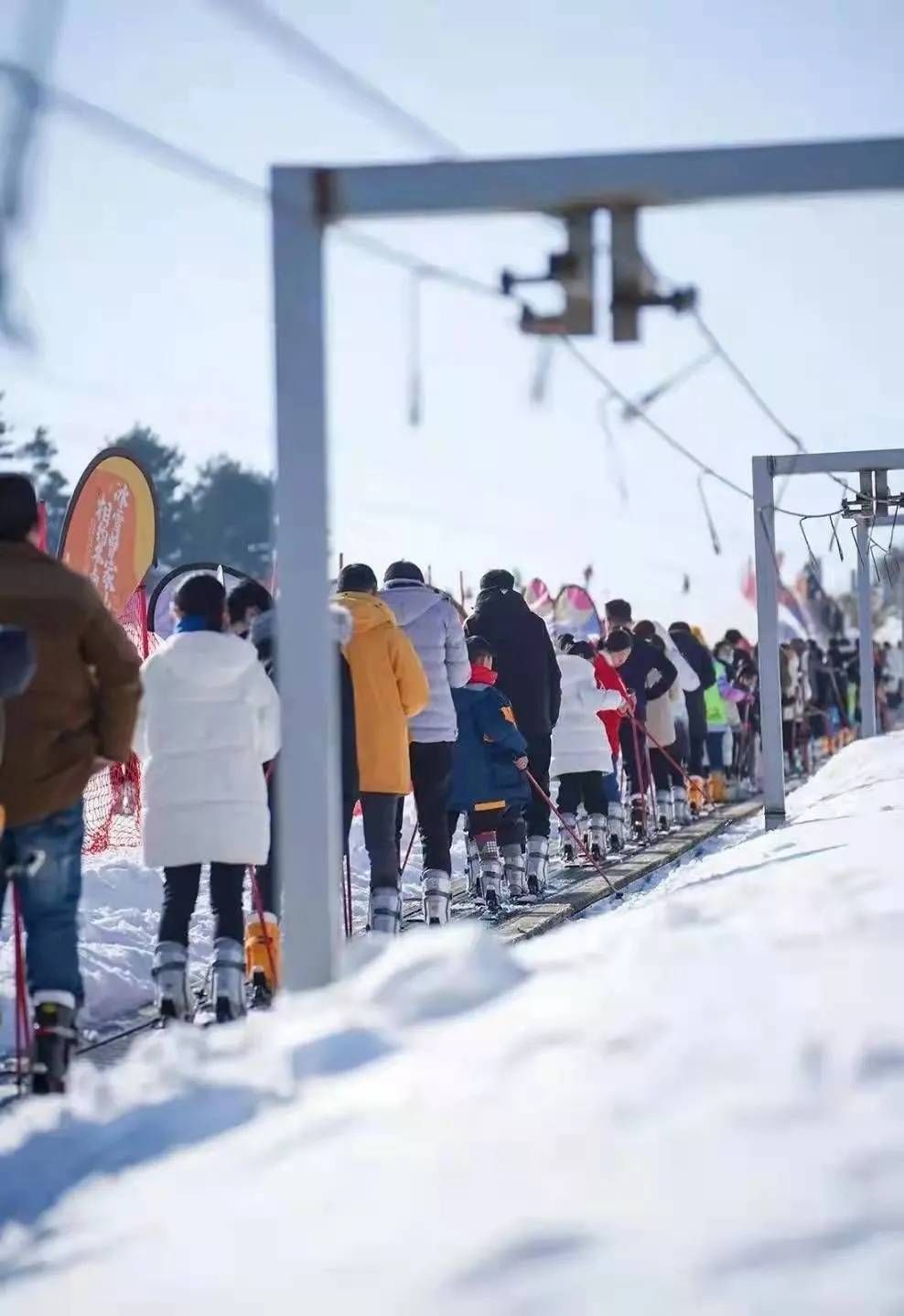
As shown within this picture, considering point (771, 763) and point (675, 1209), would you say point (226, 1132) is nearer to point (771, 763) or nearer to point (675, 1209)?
point (675, 1209)

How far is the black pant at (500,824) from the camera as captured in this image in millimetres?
12188

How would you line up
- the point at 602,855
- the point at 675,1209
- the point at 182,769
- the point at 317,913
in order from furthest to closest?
1. the point at 602,855
2. the point at 182,769
3. the point at 317,913
4. the point at 675,1209

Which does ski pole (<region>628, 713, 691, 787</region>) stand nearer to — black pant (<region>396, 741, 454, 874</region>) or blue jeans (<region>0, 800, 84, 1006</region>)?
black pant (<region>396, 741, 454, 874</region>)

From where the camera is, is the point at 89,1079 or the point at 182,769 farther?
the point at 182,769

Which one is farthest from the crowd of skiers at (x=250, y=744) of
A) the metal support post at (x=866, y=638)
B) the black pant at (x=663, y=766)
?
the metal support post at (x=866, y=638)

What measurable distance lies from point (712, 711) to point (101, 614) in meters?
17.0

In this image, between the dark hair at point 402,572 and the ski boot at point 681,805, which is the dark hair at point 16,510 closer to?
the dark hair at point 402,572

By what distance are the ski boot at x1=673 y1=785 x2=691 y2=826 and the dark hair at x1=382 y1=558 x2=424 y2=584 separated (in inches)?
393

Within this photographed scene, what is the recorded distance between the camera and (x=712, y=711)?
74.5ft

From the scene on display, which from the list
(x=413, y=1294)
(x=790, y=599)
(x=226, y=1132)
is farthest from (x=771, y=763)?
(x=790, y=599)

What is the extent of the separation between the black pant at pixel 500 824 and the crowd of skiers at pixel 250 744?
0.01m

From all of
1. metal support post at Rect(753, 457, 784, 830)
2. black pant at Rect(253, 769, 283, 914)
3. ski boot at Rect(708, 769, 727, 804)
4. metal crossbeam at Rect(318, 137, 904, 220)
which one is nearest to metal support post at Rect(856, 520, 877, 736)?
ski boot at Rect(708, 769, 727, 804)

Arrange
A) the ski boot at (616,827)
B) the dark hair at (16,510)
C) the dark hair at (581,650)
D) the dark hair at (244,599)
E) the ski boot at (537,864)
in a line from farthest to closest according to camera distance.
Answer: the ski boot at (616,827), the dark hair at (581,650), the ski boot at (537,864), the dark hair at (244,599), the dark hair at (16,510)

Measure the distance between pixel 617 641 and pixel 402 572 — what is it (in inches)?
269
